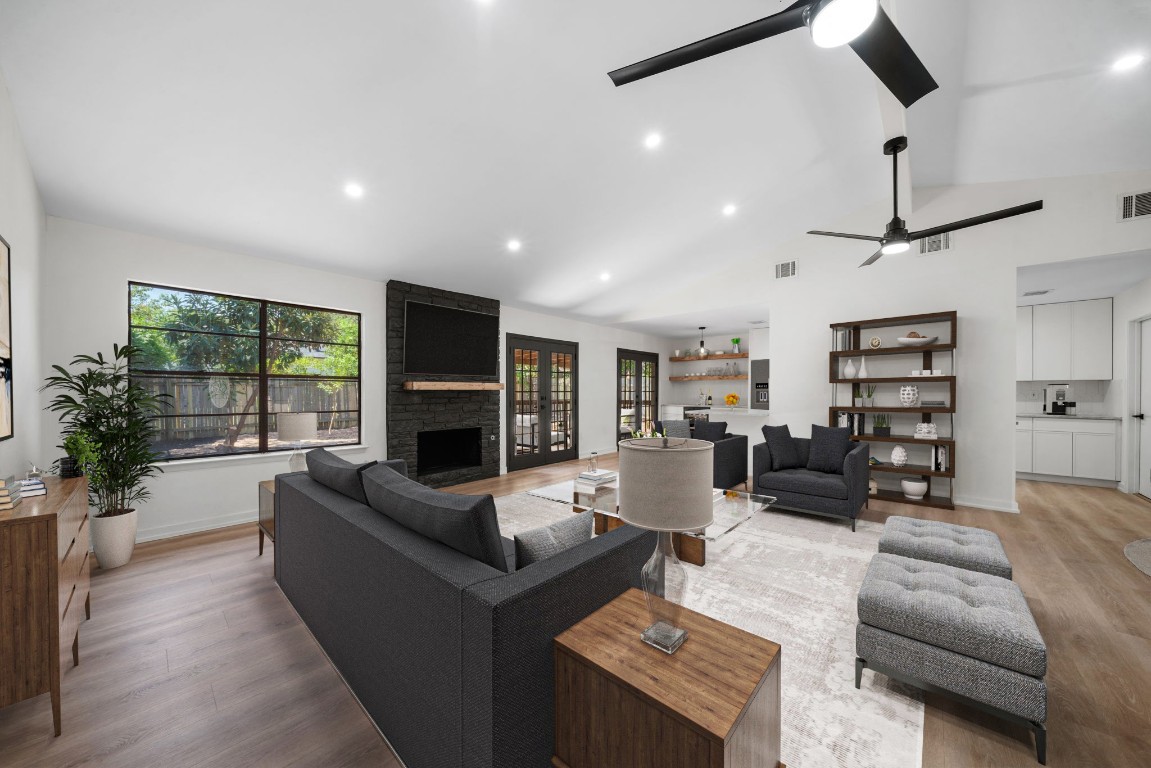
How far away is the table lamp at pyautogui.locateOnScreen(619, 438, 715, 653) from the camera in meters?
1.13

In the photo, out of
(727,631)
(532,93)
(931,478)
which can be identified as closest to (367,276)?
(532,93)

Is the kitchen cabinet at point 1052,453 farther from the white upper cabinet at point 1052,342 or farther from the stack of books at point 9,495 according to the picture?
the stack of books at point 9,495

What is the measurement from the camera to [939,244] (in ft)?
15.8

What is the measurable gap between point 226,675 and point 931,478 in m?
6.28

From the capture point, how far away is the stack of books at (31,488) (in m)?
1.93

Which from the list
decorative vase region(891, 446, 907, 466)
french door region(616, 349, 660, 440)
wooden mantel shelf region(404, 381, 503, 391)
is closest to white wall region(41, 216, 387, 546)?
wooden mantel shelf region(404, 381, 503, 391)

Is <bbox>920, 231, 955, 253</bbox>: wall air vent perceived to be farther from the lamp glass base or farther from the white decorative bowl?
the lamp glass base

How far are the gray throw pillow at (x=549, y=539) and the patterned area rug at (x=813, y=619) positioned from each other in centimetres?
104

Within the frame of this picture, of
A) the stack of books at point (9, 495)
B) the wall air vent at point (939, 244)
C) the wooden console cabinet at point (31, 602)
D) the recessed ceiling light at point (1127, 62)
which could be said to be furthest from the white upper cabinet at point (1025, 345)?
the stack of books at point (9, 495)

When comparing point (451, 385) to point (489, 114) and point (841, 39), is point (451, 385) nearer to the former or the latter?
point (489, 114)

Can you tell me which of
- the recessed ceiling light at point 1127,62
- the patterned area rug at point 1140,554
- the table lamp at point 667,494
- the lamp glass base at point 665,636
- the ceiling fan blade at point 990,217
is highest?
the recessed ceiling light at point 1127,62

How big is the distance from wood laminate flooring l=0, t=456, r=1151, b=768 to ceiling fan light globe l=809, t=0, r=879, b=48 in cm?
244

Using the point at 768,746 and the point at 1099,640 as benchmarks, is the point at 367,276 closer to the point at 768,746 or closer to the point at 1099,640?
the point at 768,746

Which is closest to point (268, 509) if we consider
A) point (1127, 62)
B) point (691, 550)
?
point (691, 550)
